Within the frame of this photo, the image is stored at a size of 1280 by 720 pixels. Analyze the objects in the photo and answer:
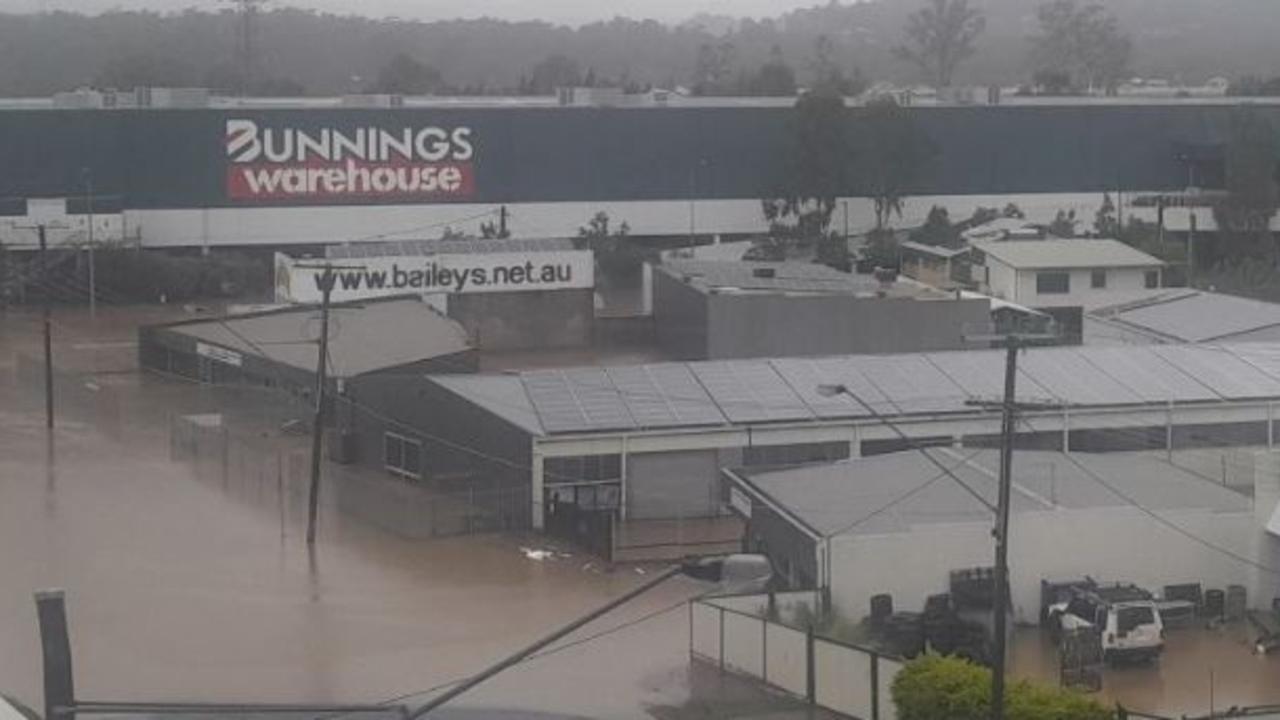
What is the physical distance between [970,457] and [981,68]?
44.7 m

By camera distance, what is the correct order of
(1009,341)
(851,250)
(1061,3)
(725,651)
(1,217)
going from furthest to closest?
(1061,3) < (851,250) < (1,217) < (725,651) < (1009,341)

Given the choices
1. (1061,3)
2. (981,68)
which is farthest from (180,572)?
(981,68)

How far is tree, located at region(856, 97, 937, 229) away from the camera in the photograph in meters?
15.5

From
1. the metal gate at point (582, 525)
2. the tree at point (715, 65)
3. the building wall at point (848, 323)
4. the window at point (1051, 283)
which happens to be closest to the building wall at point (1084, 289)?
the window at point (1051, 283)

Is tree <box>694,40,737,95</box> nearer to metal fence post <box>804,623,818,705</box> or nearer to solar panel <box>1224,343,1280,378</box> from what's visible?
solar panel <box>1224,343,1280,378</box>

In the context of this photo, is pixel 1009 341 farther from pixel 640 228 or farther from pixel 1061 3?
pixel 1061 3

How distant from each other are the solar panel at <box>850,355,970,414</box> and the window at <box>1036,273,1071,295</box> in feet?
12.7

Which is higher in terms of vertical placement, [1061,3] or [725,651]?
[1061,3]

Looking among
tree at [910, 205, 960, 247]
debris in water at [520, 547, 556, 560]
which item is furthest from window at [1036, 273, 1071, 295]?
debris in water at [520, 547, 556, 560]

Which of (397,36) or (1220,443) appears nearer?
(1220,443)

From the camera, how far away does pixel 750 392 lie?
7.45 metres

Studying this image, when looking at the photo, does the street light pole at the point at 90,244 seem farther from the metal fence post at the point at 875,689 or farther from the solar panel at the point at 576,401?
the metal fence post at the point at 875,689

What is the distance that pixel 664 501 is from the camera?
715 cm

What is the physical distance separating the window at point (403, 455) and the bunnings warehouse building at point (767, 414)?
4cm
